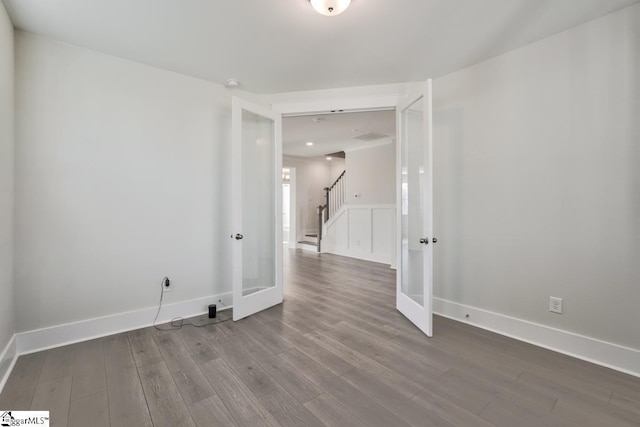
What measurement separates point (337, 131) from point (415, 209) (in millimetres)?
2949

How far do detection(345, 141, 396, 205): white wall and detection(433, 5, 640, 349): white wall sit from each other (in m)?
3.17

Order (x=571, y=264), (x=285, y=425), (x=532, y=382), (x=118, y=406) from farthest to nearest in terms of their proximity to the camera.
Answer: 1. (x=571, y=264)
2. (x=532, y=382)
3. (x=118, y=406)
4. (x=285, y=425)

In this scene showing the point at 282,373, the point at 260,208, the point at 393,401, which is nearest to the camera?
the point at 393,401

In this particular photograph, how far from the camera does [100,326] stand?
99.7 inches

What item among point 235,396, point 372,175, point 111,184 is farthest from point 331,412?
point 372,175

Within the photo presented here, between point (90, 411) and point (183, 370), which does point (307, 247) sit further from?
point (90, 411)

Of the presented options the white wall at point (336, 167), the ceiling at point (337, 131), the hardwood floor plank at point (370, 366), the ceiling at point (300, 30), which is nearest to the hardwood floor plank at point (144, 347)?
the hardwood floor plank at point (370, 366)

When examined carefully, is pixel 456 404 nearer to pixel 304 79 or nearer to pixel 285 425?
pixel 285 425

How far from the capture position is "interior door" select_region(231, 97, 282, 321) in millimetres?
3188

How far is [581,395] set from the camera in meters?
1.72

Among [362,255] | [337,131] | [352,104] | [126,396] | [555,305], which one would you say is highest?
[337,131]

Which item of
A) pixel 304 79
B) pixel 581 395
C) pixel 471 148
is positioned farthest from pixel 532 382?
pixel 304 79

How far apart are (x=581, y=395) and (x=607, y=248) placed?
1087 mm

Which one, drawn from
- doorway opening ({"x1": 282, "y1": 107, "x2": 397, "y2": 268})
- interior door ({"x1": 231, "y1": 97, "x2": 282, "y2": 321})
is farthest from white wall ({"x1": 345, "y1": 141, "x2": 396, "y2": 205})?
interior door ({"x1": 231, "y1": 97, "x2": 282, "y2": 321})
